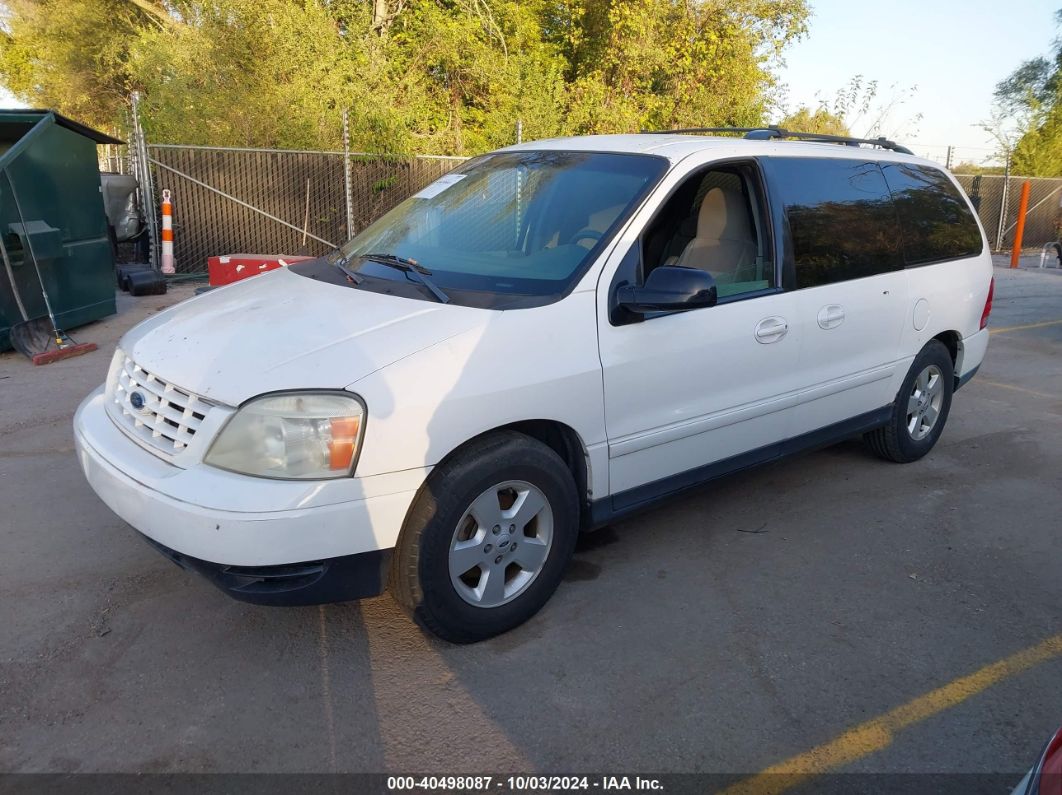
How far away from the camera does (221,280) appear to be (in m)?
9.45

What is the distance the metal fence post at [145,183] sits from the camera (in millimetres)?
11938

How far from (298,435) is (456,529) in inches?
25.6

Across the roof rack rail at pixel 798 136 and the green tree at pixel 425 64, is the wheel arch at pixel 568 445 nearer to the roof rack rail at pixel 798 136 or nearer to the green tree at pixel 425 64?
the roof rack rail at pixel 798 136

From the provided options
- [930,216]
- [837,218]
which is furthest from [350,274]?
[930,216]

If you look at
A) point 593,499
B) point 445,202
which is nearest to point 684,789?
point 593,499

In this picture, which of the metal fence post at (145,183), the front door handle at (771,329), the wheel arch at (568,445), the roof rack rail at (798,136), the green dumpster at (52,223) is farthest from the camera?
the metal fence post at (145,183)

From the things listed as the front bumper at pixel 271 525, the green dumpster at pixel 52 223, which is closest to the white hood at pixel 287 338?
the front bumper at pixel 271 525

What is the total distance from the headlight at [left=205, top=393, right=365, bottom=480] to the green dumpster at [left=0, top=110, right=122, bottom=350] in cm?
561

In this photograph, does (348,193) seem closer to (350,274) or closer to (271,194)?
(271,194)

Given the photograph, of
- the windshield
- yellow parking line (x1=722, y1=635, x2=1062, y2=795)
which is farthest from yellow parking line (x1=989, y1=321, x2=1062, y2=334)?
the windshield

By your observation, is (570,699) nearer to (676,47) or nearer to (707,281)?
(707,281)

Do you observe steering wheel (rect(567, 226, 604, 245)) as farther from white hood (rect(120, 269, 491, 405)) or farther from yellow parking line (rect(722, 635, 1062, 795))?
yellow parking line (rect(722, 635, 1062, 795))

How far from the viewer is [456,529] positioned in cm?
305

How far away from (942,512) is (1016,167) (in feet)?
81.3
